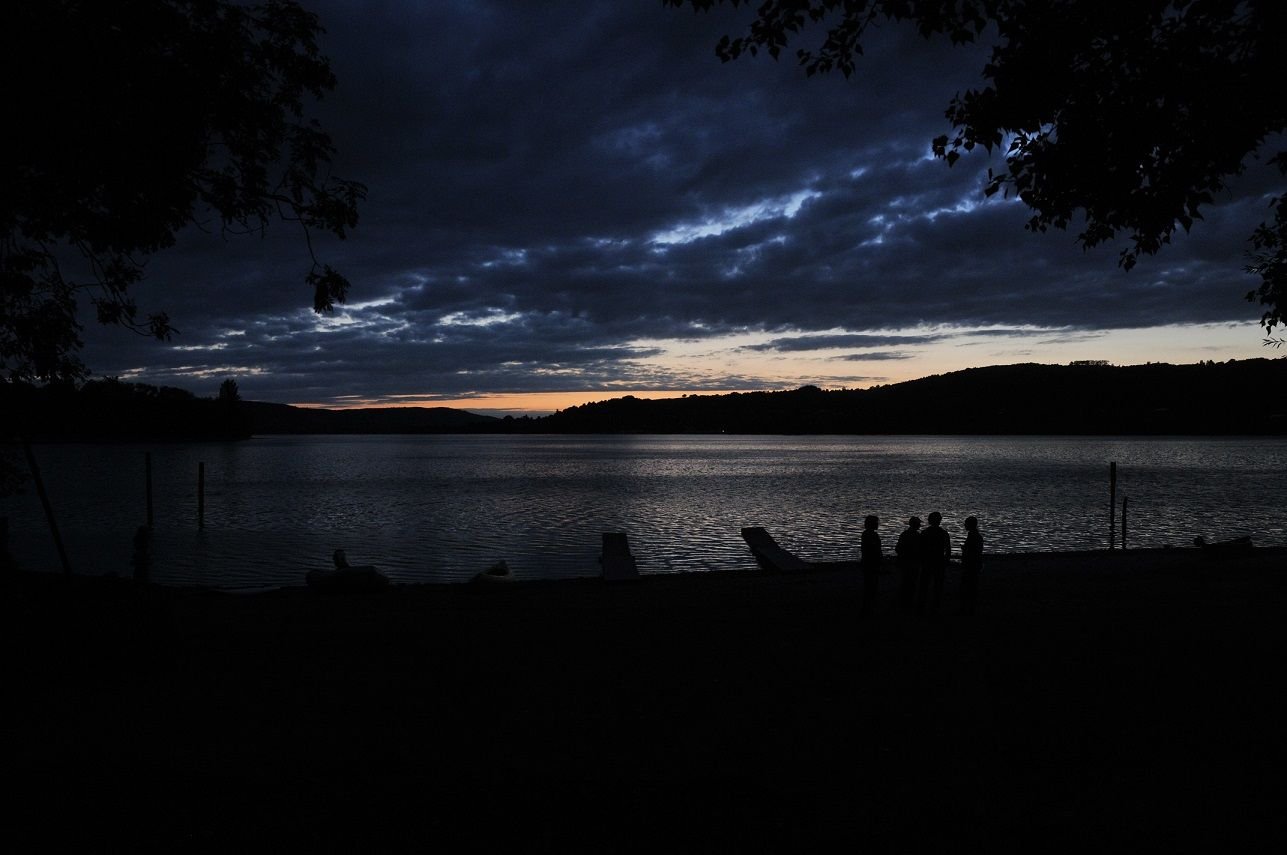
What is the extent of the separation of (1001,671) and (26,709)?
11.0m

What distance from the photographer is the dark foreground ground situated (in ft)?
19.4

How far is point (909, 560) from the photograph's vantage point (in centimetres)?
1489

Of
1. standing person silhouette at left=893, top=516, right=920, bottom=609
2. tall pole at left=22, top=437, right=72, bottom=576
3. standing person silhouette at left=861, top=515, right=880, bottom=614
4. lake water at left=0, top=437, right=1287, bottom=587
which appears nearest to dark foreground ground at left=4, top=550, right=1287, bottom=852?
standing person silhouette at left=861, top=515, right=880, bottom=614

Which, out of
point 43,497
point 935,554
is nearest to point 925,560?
A: point 935,554

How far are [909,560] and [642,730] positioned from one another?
8.39 m

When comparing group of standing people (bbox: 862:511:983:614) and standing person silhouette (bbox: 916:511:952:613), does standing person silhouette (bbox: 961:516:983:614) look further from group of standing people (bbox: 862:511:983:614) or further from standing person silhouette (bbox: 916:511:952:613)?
standing person silhouette (bbox: 916:511:952:613)

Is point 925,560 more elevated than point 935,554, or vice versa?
point 935,554

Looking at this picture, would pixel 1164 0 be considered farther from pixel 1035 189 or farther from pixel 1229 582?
pixel 1229 582

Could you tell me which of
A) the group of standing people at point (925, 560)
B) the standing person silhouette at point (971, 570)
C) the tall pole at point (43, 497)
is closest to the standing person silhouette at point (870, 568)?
the group of standing people at point (925, 560)

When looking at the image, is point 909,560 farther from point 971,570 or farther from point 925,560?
point 971,570

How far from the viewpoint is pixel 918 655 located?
1144 centimetres

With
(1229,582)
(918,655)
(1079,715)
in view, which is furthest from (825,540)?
(1079,715)

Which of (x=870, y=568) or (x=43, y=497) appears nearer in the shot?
(x=870, y=568)

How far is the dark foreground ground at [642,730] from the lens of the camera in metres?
5.92
